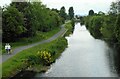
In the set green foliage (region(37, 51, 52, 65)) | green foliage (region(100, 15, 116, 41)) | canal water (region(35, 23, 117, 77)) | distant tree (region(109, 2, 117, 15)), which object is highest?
distant tree (region(109, 2, 117, 15))

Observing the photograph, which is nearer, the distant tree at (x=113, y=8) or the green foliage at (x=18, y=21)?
the green foliage at (x=18, y=21)

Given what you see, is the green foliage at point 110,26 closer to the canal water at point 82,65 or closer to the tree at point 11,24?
the canal water at point 82,65

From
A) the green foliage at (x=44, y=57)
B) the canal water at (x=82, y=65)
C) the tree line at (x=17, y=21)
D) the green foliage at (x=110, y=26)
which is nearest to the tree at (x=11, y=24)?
the tree line at (x=17, y=21)

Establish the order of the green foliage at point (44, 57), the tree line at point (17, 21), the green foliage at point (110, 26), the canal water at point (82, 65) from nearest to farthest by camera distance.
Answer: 1. the canal water at point (82, 65)
2. the green foliage at point (44, 57)
3. the tree line at point (17, 21)
4. the green foliage at point (110, 26)

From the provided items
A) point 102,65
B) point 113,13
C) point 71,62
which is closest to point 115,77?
point 102,65

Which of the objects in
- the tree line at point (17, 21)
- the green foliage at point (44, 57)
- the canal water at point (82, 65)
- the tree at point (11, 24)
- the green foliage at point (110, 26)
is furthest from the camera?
the green foliage at point (110, 26)

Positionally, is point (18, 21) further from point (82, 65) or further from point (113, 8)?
point (113, 8)

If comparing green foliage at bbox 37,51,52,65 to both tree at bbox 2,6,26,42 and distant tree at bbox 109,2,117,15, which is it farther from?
distant tree at bbox 109,2,117,15

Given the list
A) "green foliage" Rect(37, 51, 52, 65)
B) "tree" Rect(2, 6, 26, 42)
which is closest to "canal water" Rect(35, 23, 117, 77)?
"green foliage" Rect(37, 51, 52, 65)

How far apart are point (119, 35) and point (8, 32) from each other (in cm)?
2404

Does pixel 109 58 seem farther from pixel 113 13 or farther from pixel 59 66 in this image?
pixel 113 13

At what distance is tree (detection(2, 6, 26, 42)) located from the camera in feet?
204

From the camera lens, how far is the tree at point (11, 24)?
62125mm

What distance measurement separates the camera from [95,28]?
385ft
